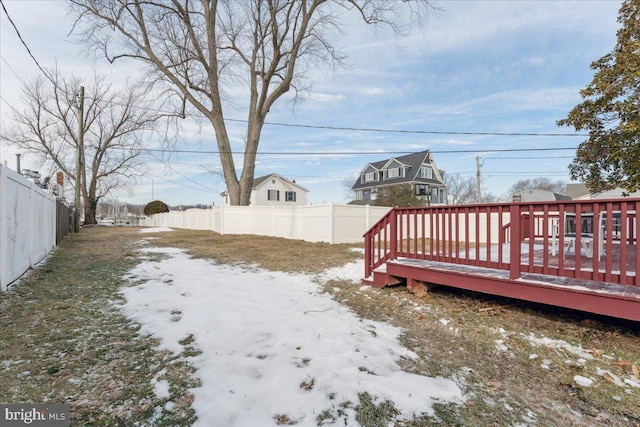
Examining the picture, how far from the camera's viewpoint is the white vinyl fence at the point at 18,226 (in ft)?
12.4

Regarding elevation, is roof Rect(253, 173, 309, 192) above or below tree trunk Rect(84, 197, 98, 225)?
above

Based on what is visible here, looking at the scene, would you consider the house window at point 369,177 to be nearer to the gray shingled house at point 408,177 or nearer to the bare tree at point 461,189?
the gray shingled house at point 408,177

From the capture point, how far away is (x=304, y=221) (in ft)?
38.7

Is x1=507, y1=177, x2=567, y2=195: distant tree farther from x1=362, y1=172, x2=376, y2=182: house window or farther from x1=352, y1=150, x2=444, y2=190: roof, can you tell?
x1=362, y1=172, x2=376, y2=182: house window

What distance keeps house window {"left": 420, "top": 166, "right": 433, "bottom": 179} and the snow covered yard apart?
29462mm

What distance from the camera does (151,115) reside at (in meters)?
16.6

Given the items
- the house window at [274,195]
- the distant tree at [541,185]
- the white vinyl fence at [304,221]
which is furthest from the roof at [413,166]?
the distant tree at [541,185]

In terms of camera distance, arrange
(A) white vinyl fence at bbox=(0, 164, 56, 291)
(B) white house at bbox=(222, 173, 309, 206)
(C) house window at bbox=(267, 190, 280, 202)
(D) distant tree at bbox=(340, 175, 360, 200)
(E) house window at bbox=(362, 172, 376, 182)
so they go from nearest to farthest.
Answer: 1. (A) white vinyl fence at bbox=(0, 164, 56, 291)
2. (B) white house at bbox=(222, 173, 309, 206)
3. (C) house window at bbox=(267, 190, 280, 202)
4. (E) house window at bbox=(362, 172, 376, 182)
5. (D) distant tree at bbox=(340, 175, 360, 200)

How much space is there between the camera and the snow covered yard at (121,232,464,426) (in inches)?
68.6

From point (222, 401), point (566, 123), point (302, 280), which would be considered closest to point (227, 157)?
point (302, 280)

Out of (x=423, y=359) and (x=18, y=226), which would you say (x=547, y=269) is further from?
(x=18, y=226)

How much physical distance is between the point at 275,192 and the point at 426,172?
17.5 m

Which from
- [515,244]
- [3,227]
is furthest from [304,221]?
[515,244]

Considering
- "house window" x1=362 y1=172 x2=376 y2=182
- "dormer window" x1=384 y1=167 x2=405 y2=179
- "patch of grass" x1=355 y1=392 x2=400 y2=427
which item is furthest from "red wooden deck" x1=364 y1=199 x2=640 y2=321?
"house window" x1=362 y1=172 x2=376 y2=182
